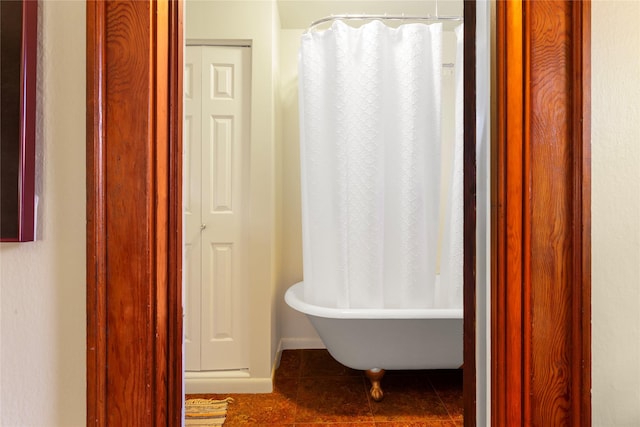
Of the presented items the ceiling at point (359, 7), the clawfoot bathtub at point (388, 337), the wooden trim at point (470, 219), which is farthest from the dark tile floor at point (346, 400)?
the ceiling at point (359, 7)

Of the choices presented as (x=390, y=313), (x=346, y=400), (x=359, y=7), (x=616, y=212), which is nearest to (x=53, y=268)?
(x=616, y=212)

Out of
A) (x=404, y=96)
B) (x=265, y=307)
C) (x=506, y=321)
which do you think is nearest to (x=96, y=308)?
(x=506, y=321)

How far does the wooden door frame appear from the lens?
2.52 feet

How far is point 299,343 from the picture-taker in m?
2.74

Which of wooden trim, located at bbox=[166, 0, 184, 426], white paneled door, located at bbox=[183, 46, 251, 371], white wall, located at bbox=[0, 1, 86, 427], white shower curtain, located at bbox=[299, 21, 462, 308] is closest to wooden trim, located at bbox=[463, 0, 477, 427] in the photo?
wooden trim, located at bbox=[166, 0, 184, 426]

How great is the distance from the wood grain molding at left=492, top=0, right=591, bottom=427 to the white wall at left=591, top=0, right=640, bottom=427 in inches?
1.5

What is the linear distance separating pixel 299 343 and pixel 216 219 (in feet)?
3.63

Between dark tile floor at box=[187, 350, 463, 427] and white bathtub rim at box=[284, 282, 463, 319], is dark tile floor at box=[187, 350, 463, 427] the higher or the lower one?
the lower one

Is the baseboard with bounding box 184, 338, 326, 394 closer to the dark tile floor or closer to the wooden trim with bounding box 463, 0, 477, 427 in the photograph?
the dark tile floor

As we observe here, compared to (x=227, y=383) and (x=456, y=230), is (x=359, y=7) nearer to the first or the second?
(x=456, y=230)

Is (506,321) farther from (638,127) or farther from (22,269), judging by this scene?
(22,269)

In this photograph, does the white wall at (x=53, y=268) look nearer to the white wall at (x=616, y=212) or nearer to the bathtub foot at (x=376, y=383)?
the white wall at (x=616, y=212)

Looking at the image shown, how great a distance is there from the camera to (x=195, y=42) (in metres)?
2.21

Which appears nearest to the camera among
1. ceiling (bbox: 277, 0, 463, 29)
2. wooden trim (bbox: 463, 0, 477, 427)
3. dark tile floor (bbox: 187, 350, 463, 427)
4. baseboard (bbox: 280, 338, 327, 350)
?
wooden trim (bbox: 463, 0, 477, 427)
